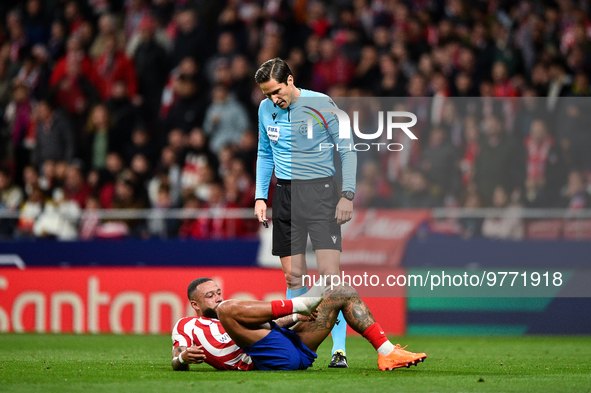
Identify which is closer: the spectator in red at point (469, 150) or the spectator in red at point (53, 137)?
the spectator in red at point (469, 150)

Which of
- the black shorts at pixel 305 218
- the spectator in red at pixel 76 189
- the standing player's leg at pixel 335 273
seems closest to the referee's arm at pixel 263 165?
the black shorts at pixel 305 218

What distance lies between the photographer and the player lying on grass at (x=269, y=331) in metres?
5.96

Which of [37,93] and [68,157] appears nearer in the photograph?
[68,157]

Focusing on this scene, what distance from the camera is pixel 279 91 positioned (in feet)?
21.9

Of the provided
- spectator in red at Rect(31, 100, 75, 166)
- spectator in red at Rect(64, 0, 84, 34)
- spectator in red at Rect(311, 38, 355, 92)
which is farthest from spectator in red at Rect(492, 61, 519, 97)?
spectator in red at Rect(64, 0, 84, 34)

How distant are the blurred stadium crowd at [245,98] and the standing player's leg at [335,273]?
3.22m

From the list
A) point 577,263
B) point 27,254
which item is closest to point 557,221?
point 577,263

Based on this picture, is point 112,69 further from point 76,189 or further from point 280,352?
point 280,352

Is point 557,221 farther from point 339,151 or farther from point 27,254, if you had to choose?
point 27,254

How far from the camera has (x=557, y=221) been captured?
10.5m

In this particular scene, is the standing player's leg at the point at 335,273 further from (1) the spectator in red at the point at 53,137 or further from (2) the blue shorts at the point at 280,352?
(1) the spectator in red at the point at 53,137

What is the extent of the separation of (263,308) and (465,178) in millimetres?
5152

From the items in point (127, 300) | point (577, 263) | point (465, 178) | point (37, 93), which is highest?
point (37, 93)

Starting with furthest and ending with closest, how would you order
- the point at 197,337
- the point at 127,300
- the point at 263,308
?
the point at 127,300 < the point at 197,337 < the point at 263,308
